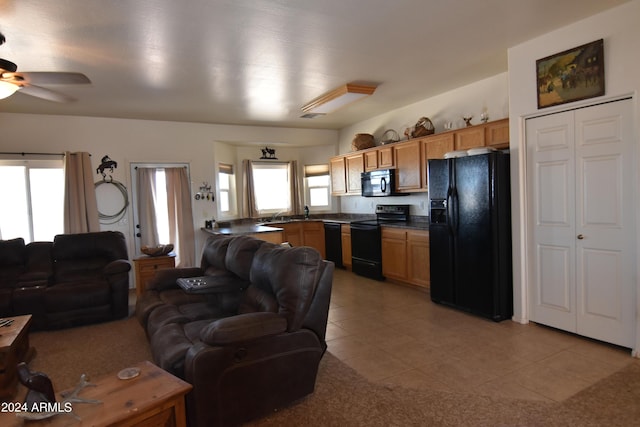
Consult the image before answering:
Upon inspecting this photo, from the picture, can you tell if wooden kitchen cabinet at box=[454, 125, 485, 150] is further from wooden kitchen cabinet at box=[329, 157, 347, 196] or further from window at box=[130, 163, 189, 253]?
window at box=[130, 163, 189, 253]

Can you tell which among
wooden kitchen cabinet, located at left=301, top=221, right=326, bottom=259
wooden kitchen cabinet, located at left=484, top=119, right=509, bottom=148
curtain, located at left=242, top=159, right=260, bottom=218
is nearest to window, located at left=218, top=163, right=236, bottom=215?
curtain, located at left=242, top=159, right=260, bottom=218

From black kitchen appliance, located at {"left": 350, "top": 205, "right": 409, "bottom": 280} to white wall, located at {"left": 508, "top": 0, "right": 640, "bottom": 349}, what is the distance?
2296mm

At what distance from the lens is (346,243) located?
6.71 m

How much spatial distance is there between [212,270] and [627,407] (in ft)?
11.2

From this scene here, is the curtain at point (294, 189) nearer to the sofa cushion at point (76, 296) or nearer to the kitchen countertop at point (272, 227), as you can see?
the kitchen countertop at point (272, 227)

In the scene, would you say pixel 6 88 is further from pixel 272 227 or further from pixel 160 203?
pixel 272 227

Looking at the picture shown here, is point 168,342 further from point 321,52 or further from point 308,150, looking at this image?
point 308,150

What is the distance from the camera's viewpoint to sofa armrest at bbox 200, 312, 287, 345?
2.11 metres

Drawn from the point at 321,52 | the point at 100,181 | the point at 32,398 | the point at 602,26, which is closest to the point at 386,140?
the point at 321,52

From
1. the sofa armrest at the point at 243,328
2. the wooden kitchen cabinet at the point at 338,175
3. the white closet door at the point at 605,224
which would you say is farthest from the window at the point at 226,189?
the white closet door at the point at 605,224

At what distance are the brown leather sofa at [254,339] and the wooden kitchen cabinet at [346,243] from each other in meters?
3.57

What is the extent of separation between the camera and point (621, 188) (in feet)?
9.96

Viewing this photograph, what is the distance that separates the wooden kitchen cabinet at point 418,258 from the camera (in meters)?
5.02

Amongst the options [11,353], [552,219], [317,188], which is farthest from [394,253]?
[11,353]
